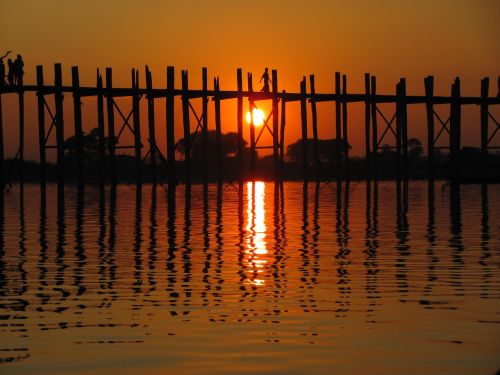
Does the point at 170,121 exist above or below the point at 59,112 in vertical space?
below

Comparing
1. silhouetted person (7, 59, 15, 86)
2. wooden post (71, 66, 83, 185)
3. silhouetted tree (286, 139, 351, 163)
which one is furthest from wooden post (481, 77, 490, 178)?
silhouetted tree (286, 139, 351, 163)

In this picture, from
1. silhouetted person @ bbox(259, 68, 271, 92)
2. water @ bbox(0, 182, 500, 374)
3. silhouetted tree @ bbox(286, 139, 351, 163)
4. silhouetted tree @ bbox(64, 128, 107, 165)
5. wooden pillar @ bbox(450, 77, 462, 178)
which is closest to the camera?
water @ bbox(0, 182, 500, 374)

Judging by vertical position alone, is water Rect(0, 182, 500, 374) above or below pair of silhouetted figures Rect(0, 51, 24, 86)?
below

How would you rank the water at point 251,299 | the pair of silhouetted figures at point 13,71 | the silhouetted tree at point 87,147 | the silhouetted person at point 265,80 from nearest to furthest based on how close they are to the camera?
the water at point 251,299, the pair of silhouetted figures at point 13,71, the silhouetted person at point 265,80, the silhouetted tree at point 87,147

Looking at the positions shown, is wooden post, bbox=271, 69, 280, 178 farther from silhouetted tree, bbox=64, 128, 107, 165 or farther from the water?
silhouetted tree, bbox=64, 128, 107, 165

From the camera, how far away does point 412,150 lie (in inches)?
4146

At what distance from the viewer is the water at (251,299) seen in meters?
8.07

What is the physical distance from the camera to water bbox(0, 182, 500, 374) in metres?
8.07

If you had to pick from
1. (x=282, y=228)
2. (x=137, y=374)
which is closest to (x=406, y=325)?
(x=137, y=374)

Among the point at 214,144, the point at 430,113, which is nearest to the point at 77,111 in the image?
the point at 430,113

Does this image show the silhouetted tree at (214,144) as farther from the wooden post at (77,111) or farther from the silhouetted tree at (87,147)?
the wooden post at (77,111)

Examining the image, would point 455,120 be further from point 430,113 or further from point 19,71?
point 19,71

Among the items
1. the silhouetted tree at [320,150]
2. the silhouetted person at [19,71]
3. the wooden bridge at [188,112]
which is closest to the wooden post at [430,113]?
the wooden bridge at [188,112]

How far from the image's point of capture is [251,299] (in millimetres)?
10711
